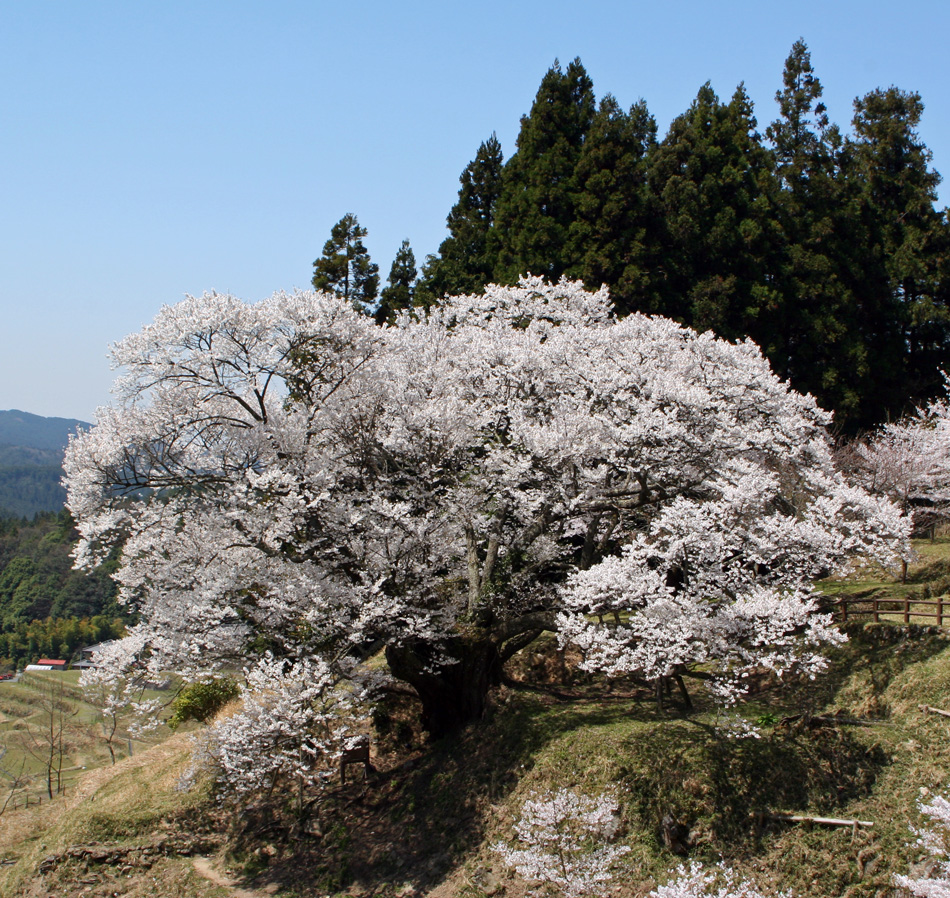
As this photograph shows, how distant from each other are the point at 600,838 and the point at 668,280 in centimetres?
1734

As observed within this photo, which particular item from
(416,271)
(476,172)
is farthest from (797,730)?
(476,172)

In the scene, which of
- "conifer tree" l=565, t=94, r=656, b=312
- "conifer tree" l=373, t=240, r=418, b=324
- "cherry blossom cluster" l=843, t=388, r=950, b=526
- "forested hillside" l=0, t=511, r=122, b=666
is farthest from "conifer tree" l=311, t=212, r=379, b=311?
"forested hillside" l=0, t=511, r=122, b=666

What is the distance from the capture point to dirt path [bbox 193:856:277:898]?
10172 mm

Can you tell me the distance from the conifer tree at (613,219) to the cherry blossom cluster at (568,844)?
1532cm

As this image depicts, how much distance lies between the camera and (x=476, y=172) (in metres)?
27.5

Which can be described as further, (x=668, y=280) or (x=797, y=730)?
(x=668, y=280)

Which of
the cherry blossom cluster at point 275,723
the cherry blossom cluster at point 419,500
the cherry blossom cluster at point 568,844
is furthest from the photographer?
the cherry blossom cluster at point 419,500

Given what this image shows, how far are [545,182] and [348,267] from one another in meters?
7.70

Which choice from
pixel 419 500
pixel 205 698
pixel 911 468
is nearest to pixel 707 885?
pixel 419 500

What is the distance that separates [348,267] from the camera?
26.1 m

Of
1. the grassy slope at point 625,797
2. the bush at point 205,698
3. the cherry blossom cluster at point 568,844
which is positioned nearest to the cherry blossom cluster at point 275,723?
the grassy slope at point 625,797

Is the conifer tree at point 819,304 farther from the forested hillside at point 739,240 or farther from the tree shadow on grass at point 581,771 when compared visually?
the tree shadow on grass at point 581,771

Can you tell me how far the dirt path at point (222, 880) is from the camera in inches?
400

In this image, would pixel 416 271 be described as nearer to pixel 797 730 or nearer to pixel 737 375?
pixel 737 375
